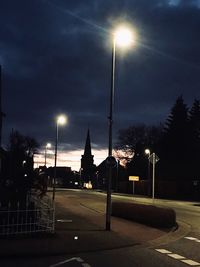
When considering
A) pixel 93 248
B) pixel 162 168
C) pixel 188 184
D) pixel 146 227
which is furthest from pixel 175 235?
pixel 162 168

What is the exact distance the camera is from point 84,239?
15.9 m

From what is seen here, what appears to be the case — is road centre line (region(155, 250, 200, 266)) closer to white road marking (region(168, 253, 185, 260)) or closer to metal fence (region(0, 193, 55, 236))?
white road marking (region(168, 253, 185, 260))

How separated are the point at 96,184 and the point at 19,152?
140364 millimetres

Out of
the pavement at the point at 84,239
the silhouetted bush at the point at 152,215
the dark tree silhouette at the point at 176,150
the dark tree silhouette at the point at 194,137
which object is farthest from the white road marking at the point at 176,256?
the dark tree silhouette at the point at 176,150

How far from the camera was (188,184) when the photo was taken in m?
73.8

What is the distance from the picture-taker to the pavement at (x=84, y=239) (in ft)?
44.2

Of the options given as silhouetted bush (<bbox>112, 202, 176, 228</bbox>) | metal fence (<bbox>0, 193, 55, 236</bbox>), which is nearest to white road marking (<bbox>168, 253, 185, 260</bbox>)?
metal fence (<bbox>0, 193, 55, 236</bbox>)

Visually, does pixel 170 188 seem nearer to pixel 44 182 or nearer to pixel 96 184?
pixel 44 182

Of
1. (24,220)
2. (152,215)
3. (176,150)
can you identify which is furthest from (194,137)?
(24,220)

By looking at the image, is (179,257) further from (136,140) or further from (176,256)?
(136,140)

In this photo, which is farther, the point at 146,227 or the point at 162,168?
the point at 162,168

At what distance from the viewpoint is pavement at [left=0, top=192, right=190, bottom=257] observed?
44.2 feet

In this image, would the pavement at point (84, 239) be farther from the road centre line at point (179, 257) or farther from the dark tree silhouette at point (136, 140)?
the dark tree silhouette at point (136, 140)

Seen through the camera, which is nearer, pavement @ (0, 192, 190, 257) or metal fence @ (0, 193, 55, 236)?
pavement @ (0, 192, 190, 257)
